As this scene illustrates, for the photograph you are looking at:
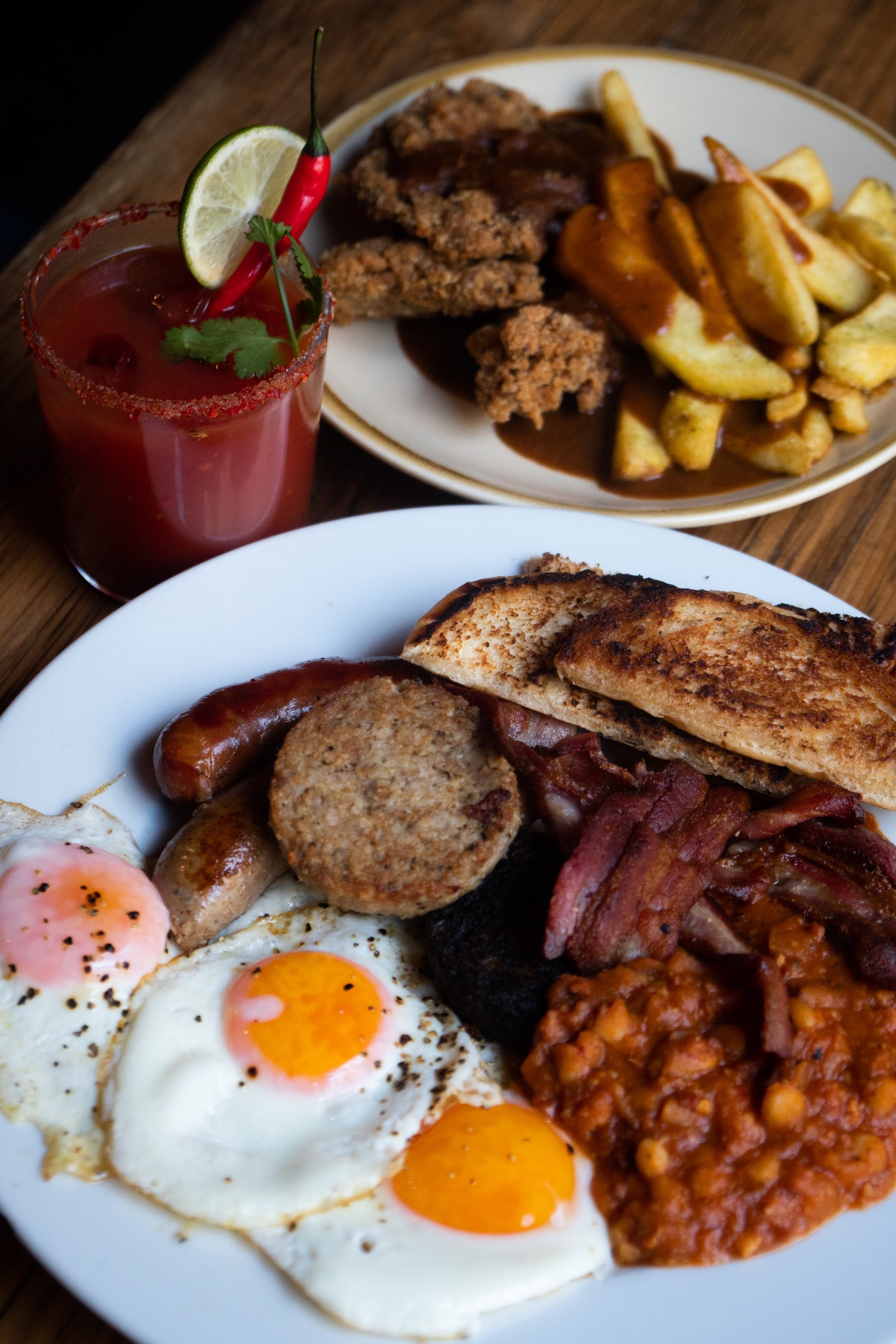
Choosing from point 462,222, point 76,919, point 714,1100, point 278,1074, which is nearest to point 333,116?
point 462,222

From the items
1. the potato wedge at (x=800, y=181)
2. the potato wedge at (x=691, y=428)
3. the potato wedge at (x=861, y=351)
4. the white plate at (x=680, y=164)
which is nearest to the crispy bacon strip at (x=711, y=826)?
the white plate at (x=680, y=164)

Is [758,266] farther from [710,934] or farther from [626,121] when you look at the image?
[710,934]

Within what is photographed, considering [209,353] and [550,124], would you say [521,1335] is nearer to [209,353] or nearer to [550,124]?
[209,353]

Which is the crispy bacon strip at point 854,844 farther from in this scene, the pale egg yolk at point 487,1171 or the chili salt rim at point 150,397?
the chili salt rim at point 150,397

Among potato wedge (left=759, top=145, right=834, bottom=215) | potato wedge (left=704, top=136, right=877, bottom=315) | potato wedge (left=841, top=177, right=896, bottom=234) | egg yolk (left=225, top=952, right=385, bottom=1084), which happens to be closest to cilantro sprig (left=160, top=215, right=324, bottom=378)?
egg yolk (left=225, top=952, right=385, bottom=1084)

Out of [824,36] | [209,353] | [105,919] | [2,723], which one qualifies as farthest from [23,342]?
[824,36]

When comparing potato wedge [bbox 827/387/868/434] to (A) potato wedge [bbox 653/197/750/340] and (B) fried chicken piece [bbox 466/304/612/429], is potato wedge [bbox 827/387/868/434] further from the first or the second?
(B) fried chicken piece [bbox 466/304/612/429]
